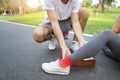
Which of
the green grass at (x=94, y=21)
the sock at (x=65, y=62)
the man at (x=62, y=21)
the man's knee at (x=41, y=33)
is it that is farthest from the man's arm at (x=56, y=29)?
the green grass at (x=94, y=21)

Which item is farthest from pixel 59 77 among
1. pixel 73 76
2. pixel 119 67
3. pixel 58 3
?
pixel 58 3

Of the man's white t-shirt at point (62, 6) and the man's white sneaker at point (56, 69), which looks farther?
the man's white t-shirt at point (62, 6)

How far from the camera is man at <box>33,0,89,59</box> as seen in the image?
105 inches

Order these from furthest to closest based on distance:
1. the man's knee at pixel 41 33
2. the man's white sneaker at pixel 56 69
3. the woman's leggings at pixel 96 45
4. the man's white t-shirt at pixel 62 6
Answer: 1. the man's knee at pixel 41 33
2. the man's white t-shirt at pixel 62 6
3. the man's white sneaker at pixel 56 69
4. the woman's leggings at pixel 96 45

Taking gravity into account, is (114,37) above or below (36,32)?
above

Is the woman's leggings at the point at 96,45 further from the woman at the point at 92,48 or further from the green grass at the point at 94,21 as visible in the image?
the green grass at the point at 94,21

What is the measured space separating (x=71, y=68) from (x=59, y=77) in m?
0.25

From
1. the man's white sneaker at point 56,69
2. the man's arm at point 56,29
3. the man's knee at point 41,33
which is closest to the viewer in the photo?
the man's white sneaker at point 56,69

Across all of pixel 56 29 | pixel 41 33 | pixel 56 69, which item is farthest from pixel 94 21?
pixel 56 69

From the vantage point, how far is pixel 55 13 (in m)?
2.78

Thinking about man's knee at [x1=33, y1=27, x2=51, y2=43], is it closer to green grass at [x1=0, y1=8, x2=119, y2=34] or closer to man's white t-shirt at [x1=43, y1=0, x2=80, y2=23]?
man's white t-shirt at [x1=43, y1=0, x2=80, y2=23]

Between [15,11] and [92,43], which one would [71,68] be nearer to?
[92,43]

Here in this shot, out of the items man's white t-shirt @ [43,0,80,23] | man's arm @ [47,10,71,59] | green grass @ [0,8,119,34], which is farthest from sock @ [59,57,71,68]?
green grass @ [0,8,119,34]

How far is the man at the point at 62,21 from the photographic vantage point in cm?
267
